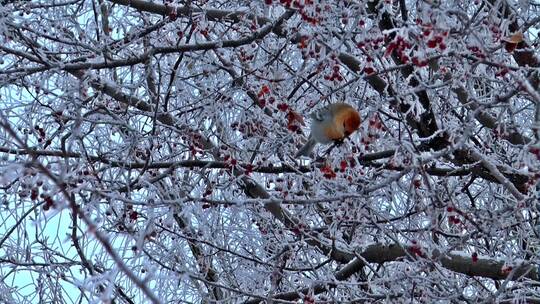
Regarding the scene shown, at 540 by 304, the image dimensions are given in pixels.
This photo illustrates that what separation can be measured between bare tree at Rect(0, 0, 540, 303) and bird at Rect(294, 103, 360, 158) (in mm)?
128

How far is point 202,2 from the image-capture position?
243 inches

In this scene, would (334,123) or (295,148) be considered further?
(295,148)

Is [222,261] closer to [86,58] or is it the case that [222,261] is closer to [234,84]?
[234,84]

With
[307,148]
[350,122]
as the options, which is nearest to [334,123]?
[350,122]

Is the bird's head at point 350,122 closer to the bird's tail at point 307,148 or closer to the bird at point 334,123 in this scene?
the bird at point 334,123

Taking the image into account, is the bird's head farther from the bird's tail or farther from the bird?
the bird's tail

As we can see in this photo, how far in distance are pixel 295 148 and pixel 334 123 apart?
1.19 m

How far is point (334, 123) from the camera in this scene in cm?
486

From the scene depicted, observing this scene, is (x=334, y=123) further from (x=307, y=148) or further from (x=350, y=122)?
(x=307, y=148)

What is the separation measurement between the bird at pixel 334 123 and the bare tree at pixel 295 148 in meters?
0.13

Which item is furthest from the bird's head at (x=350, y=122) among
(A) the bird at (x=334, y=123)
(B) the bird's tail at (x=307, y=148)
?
(B) the bird's tail at (x=307, y=148)

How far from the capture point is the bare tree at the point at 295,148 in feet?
14.2

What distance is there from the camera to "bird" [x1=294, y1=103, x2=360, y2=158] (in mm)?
4789

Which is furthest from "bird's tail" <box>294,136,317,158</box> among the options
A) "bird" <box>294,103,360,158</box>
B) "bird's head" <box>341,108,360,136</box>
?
"bird's head" <box>341,108,360,136</box>
